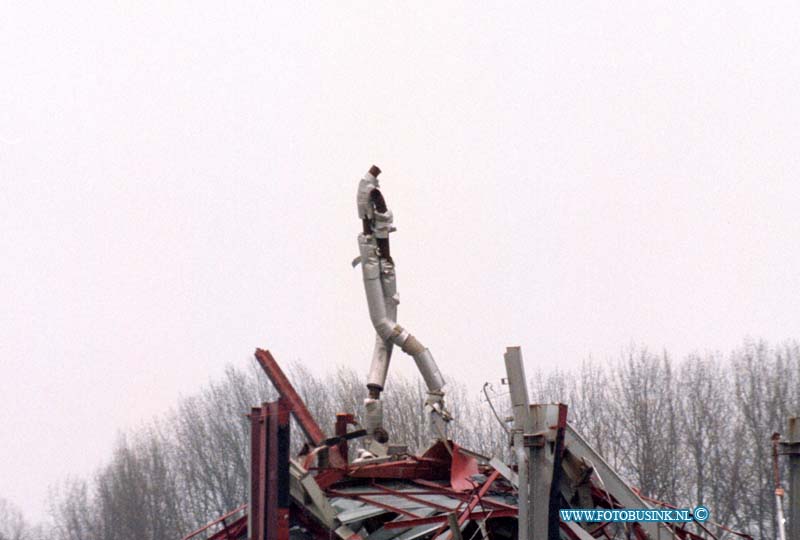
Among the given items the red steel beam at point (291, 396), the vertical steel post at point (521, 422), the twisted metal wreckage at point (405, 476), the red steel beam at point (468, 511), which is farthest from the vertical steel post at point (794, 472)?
the red steel beam at point (291, 396)

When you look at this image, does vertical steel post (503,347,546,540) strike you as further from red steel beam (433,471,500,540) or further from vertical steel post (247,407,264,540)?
vertical steel post (247,407,264,540)

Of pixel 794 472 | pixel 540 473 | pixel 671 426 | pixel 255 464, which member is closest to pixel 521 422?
pixel 540 473

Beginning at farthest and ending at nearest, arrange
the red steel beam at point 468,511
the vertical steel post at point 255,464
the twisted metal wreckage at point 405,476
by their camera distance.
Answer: the vertical steel post at point 255,464 → the red steel beam at point 468,511 → the twisted metal wreckage at point 405,476

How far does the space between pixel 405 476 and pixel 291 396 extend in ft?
8.63

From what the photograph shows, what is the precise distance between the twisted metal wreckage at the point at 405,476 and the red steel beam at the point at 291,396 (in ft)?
0.07

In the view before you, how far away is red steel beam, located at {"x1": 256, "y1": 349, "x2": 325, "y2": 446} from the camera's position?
19.5m

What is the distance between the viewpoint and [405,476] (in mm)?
18172

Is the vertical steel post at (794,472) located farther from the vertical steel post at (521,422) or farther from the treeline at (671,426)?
the treeline at (671,426)

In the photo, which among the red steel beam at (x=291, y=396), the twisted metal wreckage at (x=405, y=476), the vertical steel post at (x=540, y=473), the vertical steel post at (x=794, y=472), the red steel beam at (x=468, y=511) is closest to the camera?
the vertical steel post at (x=794, y=472)

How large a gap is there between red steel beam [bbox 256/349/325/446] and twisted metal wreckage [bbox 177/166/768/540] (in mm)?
21

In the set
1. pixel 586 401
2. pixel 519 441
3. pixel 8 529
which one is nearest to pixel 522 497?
pixel 519 441

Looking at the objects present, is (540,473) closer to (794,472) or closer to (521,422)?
(521,422)

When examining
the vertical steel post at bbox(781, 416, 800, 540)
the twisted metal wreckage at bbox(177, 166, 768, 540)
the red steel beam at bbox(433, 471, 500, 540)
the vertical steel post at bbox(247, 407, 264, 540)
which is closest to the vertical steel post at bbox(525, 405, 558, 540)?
the twisted metal wreckage at bbox(177, 166, 768, 540)

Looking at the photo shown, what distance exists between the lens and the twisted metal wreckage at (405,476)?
13.3 metres
